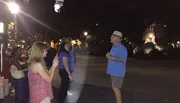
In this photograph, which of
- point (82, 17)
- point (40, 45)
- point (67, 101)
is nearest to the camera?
point (40, 45)

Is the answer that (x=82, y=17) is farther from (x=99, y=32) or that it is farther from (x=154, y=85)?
(x=154, y=85)

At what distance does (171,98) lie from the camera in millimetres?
10773

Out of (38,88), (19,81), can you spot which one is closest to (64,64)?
(19,81)

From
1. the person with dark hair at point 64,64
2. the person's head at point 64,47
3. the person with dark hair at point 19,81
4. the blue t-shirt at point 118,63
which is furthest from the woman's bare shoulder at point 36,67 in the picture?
the person's head at point 64,47

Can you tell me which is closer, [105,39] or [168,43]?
[168,43]

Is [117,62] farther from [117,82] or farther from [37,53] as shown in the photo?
[37,53]

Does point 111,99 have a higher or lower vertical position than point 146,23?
lower

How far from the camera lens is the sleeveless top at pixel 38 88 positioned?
543 centimetres

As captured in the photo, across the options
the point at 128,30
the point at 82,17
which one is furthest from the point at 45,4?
the point at 128,30

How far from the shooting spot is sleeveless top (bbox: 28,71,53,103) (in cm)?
543

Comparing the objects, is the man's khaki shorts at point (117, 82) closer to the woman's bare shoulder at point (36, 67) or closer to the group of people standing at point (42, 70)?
the group of people standing at point (42, 70)

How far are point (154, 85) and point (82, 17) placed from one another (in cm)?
3578

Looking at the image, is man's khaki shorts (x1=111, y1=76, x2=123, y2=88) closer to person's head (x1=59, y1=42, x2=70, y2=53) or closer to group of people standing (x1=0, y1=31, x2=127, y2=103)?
group of people standing (x1=0, y1=31, x2=127, y2=103)

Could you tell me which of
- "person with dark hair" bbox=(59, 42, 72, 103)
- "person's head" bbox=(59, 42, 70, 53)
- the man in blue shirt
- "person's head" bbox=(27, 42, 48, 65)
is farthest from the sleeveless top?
"person's head" bbox=(59, 42, 70, 53)
